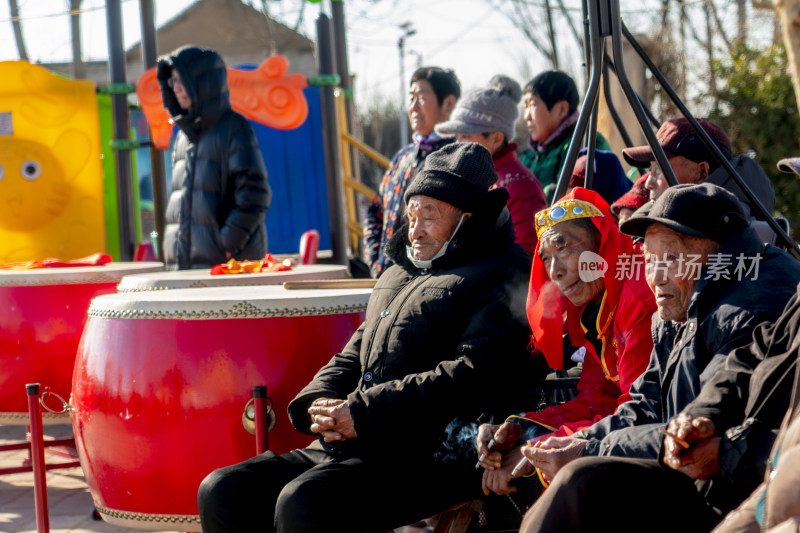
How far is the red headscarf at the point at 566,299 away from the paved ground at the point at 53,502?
7.59 ft

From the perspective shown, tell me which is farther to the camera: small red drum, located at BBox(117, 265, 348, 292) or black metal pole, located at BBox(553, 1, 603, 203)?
small red drum, located at BBox(117, 265, 348, 292)

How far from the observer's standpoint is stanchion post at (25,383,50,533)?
11.6ft

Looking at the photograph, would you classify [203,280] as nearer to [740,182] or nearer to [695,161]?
[695,161]

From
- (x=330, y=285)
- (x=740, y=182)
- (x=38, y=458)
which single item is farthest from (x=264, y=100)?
(x=740, y=182)

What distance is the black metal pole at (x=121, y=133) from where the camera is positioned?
7.45m

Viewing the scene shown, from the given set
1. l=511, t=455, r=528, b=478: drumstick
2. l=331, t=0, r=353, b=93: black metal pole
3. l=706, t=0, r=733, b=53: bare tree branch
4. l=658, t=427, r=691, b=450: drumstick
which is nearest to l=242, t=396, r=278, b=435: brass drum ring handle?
l=511, t=455, r=528, b=478: drumstick

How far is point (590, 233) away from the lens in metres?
2.68

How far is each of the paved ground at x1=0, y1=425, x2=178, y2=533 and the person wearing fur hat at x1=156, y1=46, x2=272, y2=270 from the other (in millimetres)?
1251

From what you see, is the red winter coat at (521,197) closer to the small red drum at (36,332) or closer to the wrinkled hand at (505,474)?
the wrinkled hand at (505,474)

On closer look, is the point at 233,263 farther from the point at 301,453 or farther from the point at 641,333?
the point at 641,333

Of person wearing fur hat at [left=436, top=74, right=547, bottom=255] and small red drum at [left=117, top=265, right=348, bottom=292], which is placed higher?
person wearing fur hat at [left=436, top=74, right=547, bottom=255]

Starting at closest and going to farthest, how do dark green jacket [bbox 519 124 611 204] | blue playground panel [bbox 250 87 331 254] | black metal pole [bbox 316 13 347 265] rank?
dark green jacket [bbox 519 124 611 204] < black metal pole [bbox 316 13 347 265] < blue playground panel [bbox 250 87 331 254]

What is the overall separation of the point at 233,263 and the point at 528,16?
17023 mm

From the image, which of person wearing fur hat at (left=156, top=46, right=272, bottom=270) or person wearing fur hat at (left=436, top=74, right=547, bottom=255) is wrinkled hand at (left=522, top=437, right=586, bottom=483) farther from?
person wearing fur hat at (left=156, top=46, right=272, bottom=270)
